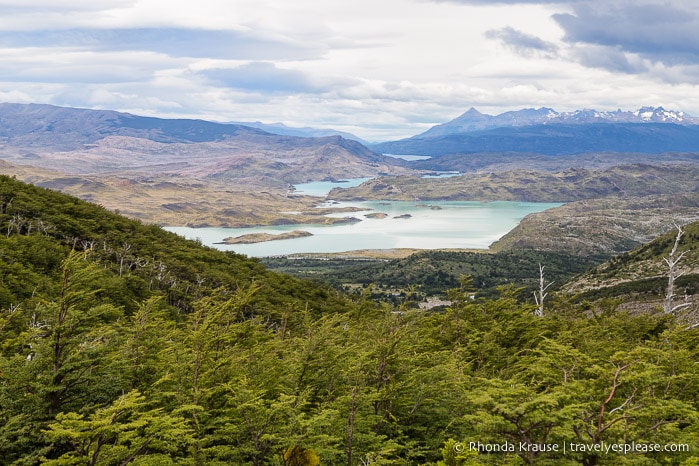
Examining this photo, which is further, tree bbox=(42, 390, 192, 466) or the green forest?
the green forest

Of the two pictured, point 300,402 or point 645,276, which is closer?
point 300,402

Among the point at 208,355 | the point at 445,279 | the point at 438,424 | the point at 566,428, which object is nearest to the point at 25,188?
the point at 208,355

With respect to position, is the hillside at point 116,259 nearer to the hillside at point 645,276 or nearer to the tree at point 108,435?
the tree at point 108,435

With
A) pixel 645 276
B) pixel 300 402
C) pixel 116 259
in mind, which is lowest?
pixel 645 276

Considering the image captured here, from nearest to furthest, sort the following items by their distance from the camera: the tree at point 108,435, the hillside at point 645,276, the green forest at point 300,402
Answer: the tree at point 108,435
the green forest at point 300,402
the hillside at point 645,276

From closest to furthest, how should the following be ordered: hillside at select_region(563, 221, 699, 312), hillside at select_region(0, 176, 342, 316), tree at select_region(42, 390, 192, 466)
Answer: tree at select_region(42, 390, 192, 466), hillside at select_region(0, 176, 342, 316), hillside at select_region(563, 221, 699, 312)

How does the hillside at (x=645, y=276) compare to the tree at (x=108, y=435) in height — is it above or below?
below

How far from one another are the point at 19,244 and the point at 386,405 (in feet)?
123

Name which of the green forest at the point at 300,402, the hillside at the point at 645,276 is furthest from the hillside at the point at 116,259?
the hillside at the point at 645,276

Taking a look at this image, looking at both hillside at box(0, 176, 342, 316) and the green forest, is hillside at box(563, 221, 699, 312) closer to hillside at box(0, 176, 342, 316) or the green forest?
hillside at box(0, 176, 342, 316)

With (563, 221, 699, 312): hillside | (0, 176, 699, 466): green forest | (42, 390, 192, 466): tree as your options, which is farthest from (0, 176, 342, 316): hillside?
(563, 221, 699, 312): hillside

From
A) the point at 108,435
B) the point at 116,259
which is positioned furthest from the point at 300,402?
the point at 116,259

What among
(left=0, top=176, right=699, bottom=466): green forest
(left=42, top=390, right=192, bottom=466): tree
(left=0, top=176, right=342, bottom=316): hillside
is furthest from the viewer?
(left=0, top=176, right=342, bottom=316): hillside

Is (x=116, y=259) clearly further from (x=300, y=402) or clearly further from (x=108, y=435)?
(x=108, y=435)
